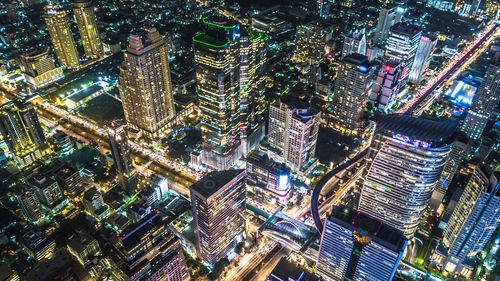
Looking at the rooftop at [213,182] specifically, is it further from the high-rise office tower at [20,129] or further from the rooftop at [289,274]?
the high-rise office tower at [20,129]

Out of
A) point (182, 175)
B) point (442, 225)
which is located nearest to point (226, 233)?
point (182, 175)

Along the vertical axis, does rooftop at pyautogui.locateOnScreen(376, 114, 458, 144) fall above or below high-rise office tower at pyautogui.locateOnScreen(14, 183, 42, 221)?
above

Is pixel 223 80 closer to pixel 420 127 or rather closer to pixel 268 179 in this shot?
pixel 268 179

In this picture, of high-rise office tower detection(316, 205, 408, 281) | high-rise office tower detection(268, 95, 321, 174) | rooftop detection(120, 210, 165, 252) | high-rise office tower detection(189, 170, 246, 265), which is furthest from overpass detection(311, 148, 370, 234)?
rooftop detection(120, 210, 165, 252)

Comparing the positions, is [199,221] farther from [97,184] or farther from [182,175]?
[97,184]

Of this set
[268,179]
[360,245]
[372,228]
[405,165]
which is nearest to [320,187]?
[268,179]

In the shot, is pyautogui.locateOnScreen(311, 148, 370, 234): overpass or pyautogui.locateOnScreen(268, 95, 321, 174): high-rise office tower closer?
pyautogui.locateOnScreen(311, 148, 370, 234): overpass

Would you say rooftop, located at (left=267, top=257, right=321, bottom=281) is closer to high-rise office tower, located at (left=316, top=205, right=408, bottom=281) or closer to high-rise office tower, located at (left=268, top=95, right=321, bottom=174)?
high-rise office tower, located at (left=316, top=205, right=408, bottom=281)
